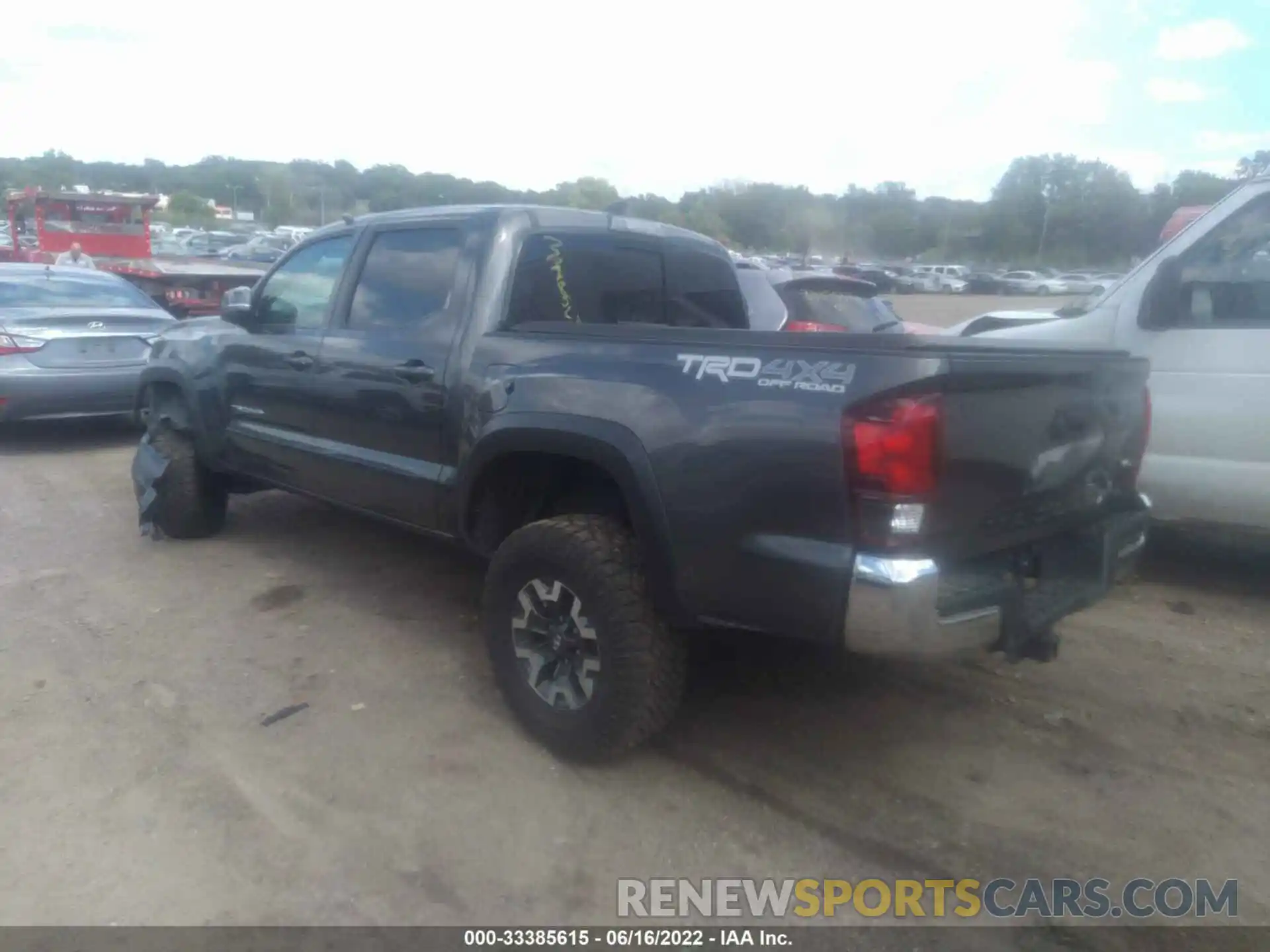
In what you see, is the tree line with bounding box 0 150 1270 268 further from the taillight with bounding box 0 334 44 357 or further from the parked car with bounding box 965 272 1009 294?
the taillight with bounding box 0 334 44 357

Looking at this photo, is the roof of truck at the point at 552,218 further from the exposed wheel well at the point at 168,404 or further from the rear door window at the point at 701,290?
the exposed wheel well at the point at 168,404

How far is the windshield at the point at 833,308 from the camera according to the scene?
9.06 metres

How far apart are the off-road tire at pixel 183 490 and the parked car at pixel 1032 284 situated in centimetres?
1761

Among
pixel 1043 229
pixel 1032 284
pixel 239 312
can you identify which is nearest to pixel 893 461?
pixel 239 312

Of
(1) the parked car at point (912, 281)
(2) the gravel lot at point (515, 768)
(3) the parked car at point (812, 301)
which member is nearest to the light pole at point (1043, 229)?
(3) the parked car at point (812, 301)

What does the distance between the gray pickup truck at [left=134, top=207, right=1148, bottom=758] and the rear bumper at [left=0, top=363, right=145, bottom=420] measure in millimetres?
4101

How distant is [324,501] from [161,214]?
5606 cm

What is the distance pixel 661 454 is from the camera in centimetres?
334

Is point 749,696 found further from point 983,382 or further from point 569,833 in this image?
point 983,382

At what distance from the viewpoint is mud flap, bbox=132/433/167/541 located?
19.9 feet

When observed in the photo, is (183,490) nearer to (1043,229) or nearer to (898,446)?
(898,446)

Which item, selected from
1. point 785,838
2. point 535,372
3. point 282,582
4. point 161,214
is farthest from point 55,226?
point 161,214

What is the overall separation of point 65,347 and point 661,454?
6.91 metres

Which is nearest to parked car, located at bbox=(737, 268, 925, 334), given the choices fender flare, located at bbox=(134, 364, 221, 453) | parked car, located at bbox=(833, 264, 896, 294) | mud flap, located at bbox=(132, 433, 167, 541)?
fender flare, located at bbox=(134, 364, 221, 453)
